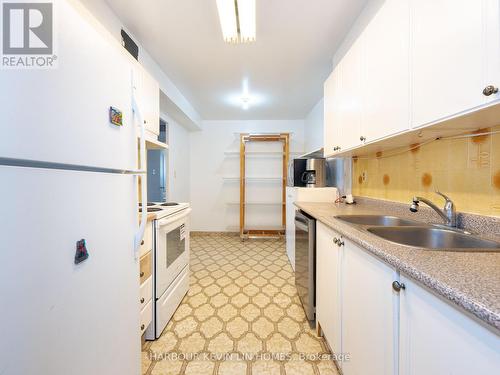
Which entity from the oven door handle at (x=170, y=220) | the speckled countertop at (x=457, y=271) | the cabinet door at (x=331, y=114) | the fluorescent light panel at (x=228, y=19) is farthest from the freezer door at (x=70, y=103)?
the cabinet door at (x=331, y=114)

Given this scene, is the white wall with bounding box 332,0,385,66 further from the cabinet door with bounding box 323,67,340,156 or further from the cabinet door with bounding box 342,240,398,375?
the cabinet door with bounding box 342,240,398,375

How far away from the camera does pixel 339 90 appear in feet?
5.49

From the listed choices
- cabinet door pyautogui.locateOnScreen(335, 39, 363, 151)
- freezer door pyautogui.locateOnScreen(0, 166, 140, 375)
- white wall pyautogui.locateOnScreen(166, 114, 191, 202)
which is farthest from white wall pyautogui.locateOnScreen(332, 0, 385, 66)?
white wall pyautogui.locateOnScreen(166, 114, 191, 202)

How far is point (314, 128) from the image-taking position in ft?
11.3

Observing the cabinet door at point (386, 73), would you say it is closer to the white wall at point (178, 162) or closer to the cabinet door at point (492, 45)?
the cabinet door at point (492, 45)

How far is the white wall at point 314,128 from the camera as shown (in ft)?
10.2

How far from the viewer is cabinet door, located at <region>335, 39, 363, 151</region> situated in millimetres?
1368

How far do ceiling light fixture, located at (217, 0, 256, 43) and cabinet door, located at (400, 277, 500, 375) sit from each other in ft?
5.73

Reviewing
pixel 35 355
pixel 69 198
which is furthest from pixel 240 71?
pixel 35 355

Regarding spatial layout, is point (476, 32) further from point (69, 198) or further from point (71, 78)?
point (69, 198)

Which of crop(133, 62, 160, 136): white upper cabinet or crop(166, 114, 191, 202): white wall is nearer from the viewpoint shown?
crop(133, 62, 160, 136): white upper cabinet

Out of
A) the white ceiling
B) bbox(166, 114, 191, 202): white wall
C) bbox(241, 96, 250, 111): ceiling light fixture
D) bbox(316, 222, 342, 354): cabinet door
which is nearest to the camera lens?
bbox(316, 222, 342, 354): cabinet door

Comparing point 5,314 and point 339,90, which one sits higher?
point 339,90

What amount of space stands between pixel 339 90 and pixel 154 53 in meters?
1.83
